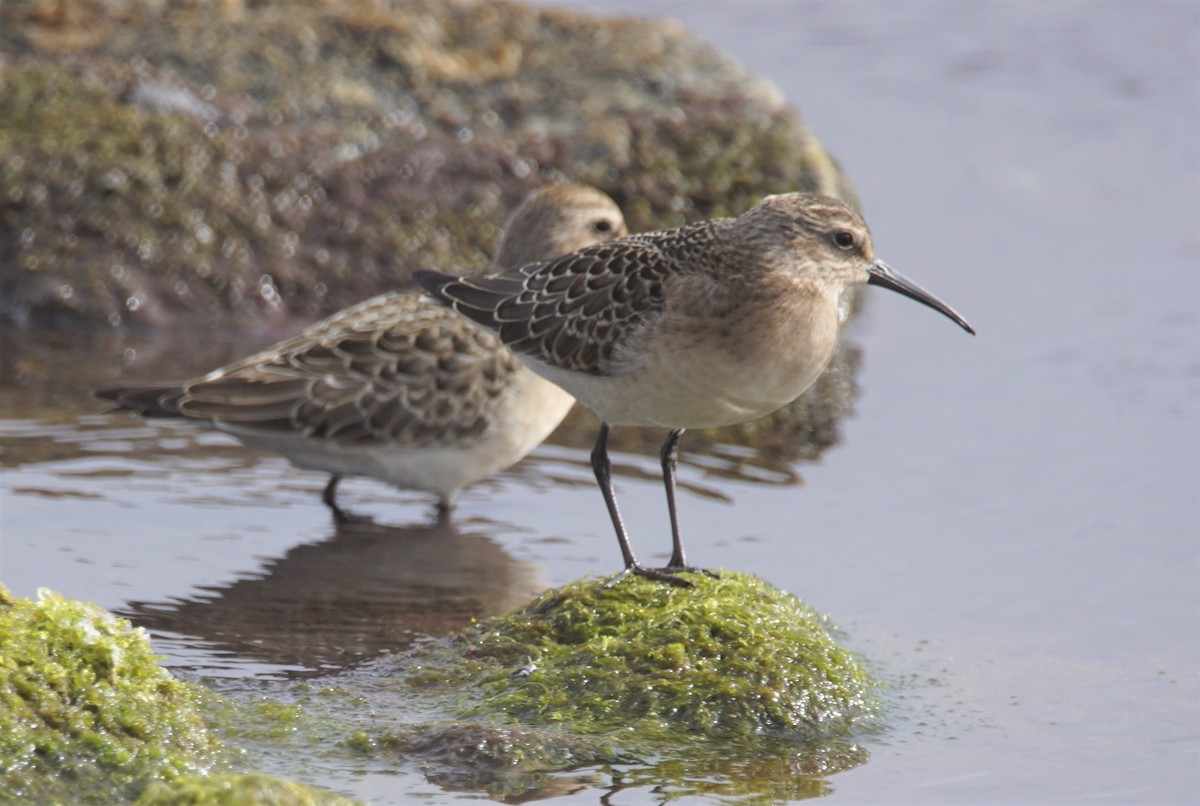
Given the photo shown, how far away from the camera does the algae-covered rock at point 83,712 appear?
14.7 ft

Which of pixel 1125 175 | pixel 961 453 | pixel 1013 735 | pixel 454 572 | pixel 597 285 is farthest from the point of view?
pixel 1125 175

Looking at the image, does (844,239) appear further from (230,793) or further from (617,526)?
(230,793)

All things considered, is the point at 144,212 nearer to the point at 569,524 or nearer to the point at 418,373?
the point at 418,373

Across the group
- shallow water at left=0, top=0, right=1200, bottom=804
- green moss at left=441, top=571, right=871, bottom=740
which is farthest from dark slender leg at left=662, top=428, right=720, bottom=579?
shallow water at left=0, top=0, right=1200, bottom=804

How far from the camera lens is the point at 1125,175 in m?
13.0

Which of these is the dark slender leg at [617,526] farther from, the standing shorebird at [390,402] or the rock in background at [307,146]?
the rock in background at [307,146]

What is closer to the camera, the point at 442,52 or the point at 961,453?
the point at 961,453

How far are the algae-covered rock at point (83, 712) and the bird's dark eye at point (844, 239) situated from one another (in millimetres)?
2848

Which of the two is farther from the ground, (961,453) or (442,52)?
(442,52)

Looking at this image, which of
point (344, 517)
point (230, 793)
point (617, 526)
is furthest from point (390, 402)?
point (230, 793)

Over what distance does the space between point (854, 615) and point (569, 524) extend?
1567mm

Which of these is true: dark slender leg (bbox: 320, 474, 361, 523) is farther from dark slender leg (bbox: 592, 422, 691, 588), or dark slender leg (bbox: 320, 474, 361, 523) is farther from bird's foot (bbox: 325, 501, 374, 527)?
dark slender leg (bbox: 592, 422, 691, 588)

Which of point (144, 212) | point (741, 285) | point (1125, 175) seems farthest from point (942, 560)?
point (1125, 175)

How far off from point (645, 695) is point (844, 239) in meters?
1.89
